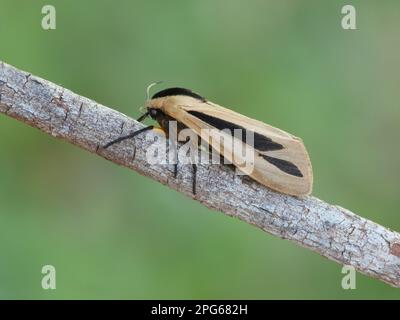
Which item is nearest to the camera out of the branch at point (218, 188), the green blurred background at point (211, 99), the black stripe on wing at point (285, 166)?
the branch at point (218, 188)

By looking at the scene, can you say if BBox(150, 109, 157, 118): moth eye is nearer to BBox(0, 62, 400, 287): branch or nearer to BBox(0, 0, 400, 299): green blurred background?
BBox(0, 62, 400, 287): branch

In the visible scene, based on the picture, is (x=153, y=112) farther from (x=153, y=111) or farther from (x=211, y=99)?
(x=211, y=99)

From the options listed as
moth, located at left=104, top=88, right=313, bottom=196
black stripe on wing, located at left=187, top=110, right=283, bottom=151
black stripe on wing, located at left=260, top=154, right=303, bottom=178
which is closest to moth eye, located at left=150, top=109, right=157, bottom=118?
moth, located at left=104, top=88, right=313, bottom=196

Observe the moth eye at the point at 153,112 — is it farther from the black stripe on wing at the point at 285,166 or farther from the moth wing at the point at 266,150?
the black stripe on wing at the point at 285,166

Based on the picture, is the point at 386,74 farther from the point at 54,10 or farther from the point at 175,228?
the point at 54,10

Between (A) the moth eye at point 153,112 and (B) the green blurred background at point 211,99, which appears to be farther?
(B) the green blurred background at point 211,99

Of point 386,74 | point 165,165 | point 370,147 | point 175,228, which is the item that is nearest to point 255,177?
point 165,165

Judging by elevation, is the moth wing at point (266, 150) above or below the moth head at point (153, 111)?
below

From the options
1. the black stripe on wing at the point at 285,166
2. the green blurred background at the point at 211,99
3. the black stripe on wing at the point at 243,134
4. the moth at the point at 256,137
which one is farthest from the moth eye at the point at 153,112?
the green blurred background at the point at 211,99

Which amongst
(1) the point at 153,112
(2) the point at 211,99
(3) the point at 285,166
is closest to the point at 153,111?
(1) the point at 153,112
